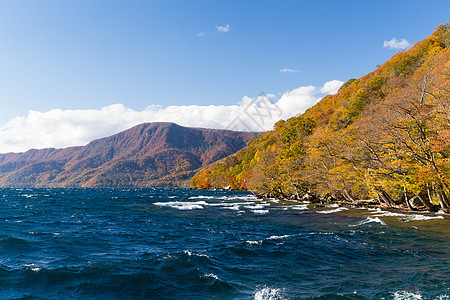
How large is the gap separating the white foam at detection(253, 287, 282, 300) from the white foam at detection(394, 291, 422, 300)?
4246 mm

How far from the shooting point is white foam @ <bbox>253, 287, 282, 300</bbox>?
10.4 metres

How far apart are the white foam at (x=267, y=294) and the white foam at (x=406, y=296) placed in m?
4.25

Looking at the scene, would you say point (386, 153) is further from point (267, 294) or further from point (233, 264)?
point (267, 294)

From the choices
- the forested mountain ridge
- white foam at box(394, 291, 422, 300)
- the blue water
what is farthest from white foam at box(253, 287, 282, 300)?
the forested mountain ridge

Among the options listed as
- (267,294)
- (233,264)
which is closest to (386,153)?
(233,264)

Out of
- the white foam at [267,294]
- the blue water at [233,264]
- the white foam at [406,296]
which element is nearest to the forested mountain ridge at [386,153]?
the blue water at [233,264]

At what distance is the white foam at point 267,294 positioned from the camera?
10.4 meters

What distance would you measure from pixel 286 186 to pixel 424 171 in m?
39.3

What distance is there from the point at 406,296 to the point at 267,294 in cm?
509

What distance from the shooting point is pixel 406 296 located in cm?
1000

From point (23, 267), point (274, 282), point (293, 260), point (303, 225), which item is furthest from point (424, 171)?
point (23, 267)

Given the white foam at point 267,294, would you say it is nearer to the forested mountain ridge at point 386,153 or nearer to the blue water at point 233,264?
the blue water at point 233,264

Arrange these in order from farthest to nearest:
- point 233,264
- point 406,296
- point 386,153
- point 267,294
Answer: point 386,153
point 233,264
point 267,294
point 406,296

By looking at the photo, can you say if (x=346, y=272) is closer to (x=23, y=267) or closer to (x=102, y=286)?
(x=102, y=286)
